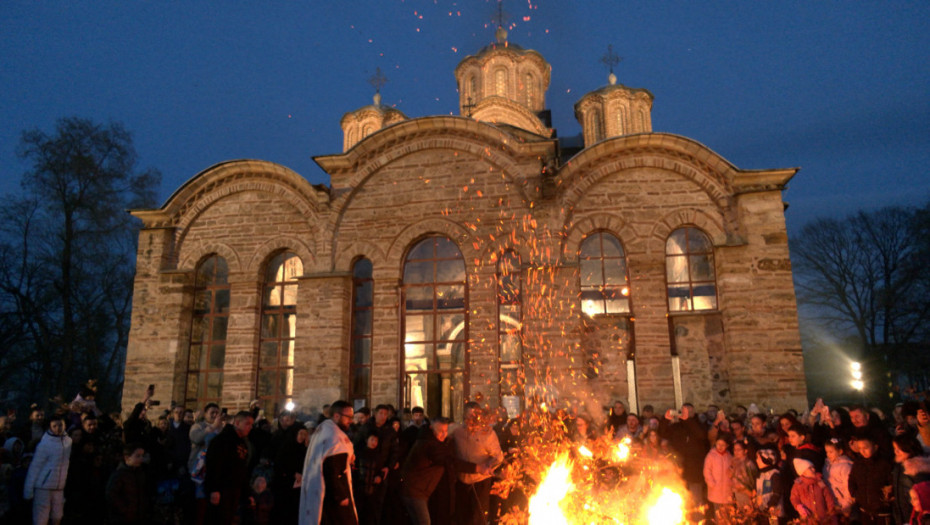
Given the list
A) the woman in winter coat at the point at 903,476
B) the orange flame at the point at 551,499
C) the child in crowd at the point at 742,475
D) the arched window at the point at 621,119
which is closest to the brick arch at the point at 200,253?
the orange flame at the point at 551,499

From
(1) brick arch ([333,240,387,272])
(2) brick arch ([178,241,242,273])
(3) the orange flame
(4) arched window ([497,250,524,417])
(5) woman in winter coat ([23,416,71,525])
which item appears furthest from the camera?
(2) brick arch ([178,241,242,273])

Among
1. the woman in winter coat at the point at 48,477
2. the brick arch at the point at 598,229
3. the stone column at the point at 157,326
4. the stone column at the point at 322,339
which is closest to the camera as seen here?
the woman in winter coat at the point at 48,477

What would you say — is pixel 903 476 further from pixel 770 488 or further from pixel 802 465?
pixel 770 488

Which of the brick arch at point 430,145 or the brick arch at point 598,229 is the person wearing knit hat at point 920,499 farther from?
the brick arch at point 430,145

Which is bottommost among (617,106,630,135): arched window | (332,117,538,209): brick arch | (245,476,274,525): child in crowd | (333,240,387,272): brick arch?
(245,476,274,525): child in crowd

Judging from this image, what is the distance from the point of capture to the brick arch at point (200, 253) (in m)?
13.4

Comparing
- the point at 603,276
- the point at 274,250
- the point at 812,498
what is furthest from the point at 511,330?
the point at 812,498

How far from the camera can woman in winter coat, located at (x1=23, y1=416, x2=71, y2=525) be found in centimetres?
633

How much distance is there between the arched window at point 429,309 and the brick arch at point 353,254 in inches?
25.9

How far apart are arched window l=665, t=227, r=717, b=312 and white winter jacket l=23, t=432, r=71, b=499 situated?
955 cm

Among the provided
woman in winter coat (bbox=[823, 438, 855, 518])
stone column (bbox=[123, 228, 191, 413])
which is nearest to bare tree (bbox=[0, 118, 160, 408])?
stone column (bbox=[123, 228, 191, 413])

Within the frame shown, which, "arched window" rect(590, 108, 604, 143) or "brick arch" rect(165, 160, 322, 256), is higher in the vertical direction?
"arched window" rect(590, 108, 604, 143)

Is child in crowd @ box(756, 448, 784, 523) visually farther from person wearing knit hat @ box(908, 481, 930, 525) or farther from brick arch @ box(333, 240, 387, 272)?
brick arch @ box(333, 240, 387, 272)

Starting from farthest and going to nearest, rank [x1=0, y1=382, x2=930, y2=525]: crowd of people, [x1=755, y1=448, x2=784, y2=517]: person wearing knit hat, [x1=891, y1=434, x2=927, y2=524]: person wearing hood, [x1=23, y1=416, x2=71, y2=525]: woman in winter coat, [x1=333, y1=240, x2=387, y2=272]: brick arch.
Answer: [x1=333, y1=240, x2=387, y2=272]: brick arch → [x1=755, y1=448, x2=784, y2=517]: person wearing knit hat → [x1=23, y1=416, x2=71, y2=525]: woman in winter coat → [x1=0, y1=382, x2=930, y2=525]: crowd of people → [x1=891, y1=434, x2=927, y2=524]: person wearing hood
